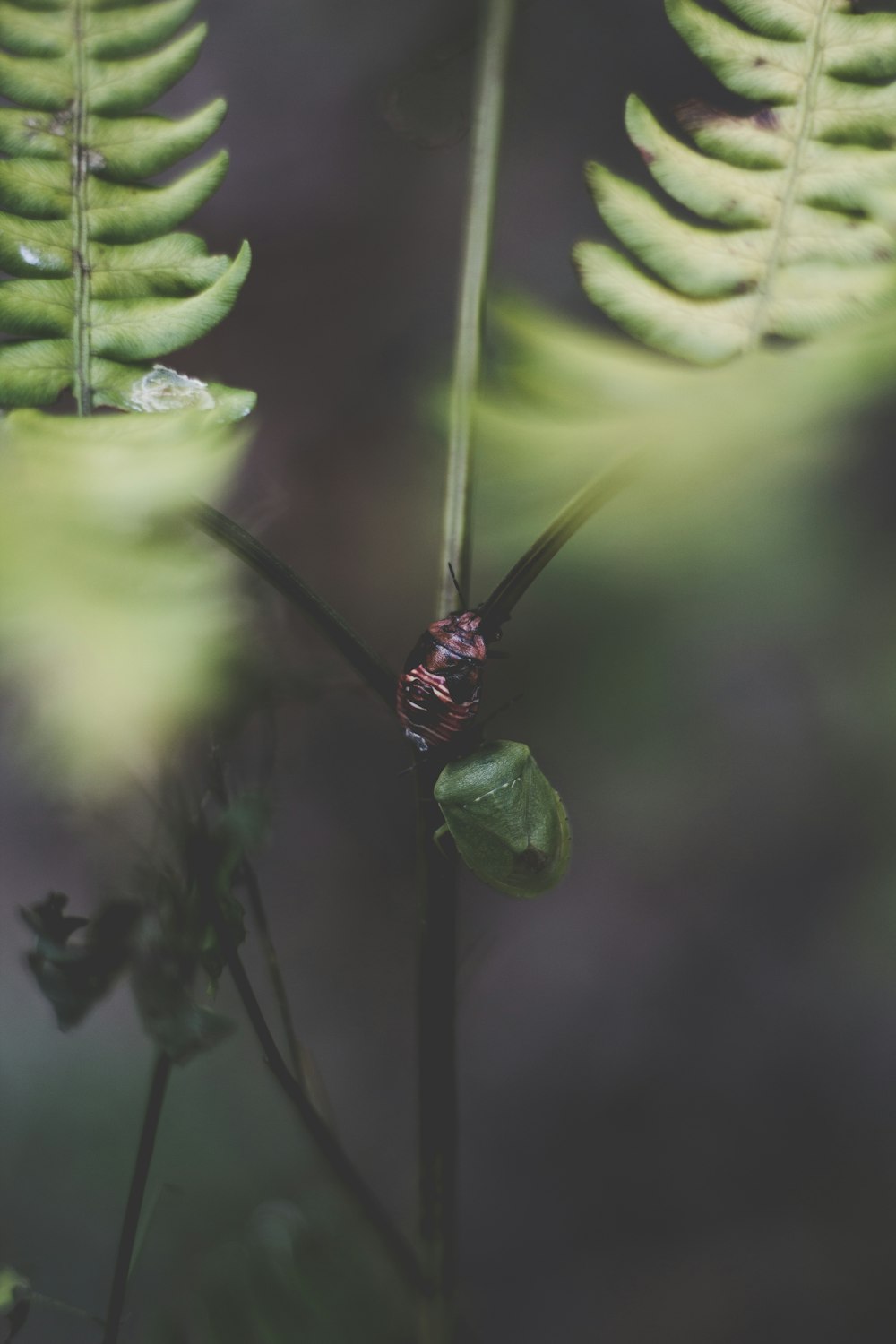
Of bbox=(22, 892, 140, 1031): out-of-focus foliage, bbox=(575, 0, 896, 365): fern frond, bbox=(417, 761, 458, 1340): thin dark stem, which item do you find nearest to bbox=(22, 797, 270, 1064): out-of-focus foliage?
bbox=(22, 892, 140, 1031): out-of-focus foliage

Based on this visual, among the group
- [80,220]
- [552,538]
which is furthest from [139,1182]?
[80,220]

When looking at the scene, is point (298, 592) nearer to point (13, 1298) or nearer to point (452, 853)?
point (452, 853)

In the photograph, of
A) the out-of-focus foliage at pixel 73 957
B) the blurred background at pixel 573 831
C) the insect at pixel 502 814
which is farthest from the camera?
the blurred background at pixel 573 831

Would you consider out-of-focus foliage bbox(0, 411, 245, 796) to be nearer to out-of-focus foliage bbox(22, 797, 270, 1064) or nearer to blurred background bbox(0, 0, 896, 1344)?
out-of-focus foliage bbox(22, 797, 270, 1064)

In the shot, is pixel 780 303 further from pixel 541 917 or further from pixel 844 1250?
pixel 844 1250

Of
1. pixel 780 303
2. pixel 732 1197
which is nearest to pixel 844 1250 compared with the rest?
pixel 732 1197

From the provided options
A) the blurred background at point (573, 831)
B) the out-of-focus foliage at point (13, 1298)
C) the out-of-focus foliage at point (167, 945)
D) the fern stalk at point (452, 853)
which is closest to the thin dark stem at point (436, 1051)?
the fern stalk at point (452, 853)

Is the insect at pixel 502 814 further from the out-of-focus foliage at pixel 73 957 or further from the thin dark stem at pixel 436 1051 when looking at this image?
the out-of-focus foliage at pixel 73 957
